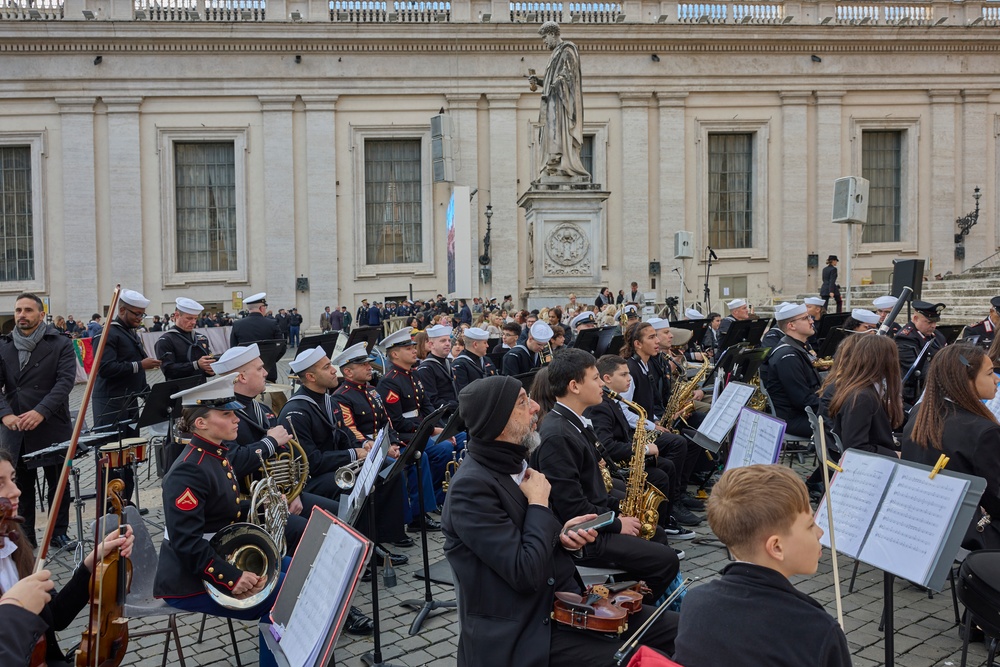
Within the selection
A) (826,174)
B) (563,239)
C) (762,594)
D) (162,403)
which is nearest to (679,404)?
(162,403)

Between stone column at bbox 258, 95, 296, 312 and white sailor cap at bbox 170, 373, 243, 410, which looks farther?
stone column at bbox 258, 95, 296, 312

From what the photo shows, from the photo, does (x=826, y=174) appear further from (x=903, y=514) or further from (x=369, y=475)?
(x=369, y=475)

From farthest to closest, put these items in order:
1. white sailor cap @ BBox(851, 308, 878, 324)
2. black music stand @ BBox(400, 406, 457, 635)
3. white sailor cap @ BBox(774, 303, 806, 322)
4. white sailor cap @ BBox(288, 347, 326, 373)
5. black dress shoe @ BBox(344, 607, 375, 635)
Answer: white sailor cap @ BBox(851, 308, 878, 324) → white sailor cap @ BBox(774, 303, 806, 322) → white sailor cap @ BBox(288, 347, 326, 373) → black dress shoe @ BBox(344, 607, 375, 635) → black music stand @ BBox(400, 406, 457, 635)

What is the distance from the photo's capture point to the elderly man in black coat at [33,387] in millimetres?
7223

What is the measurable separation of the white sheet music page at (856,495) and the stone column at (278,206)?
28739mm

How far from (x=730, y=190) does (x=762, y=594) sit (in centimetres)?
3334

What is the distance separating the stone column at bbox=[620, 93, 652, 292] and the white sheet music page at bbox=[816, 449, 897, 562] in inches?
1108

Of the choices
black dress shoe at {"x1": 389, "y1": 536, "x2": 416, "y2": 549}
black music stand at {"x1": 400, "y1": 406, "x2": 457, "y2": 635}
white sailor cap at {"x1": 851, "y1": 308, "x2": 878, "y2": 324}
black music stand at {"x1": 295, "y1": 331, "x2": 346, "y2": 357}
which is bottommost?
black dress shoe at {"x1": 389, "y1": 536, "x2": 416, "y2": 549}

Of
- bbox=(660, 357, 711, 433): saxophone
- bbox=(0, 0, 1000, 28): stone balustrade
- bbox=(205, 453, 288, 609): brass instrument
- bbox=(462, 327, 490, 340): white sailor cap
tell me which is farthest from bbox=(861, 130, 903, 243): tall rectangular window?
bbox=(205, 453, 288, 609): brass instrument

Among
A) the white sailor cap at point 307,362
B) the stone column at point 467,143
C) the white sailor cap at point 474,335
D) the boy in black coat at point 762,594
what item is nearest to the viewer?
the boy in black coat at point 762,594

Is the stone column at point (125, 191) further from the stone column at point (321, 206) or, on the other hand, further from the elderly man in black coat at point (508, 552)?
the elderly man in black coat at point (508, 552)

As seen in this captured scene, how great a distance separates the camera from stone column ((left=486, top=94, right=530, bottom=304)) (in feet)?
104

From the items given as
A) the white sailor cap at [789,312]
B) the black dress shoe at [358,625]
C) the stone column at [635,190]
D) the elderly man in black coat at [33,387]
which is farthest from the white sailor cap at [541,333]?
the stone column at [635,190]

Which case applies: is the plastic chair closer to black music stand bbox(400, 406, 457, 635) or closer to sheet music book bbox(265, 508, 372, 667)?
sheet music book bbox(265, 508, 372, 667)
